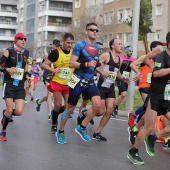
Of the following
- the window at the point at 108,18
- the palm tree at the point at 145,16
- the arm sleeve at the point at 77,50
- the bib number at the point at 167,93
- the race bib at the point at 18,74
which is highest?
the window at the point at 108,18

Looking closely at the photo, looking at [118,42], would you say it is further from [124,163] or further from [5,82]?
[124,163]

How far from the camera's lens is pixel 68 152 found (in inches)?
322

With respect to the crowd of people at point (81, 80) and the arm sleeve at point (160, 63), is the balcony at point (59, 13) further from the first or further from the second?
the arm sleeve at point (160, 63)

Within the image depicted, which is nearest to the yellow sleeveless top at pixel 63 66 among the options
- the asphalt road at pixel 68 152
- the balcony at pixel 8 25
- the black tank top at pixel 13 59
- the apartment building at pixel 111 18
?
the black tank top at pixel 13 59

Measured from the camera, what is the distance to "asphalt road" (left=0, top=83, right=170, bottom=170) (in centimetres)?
710

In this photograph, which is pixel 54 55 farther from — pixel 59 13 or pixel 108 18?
pixel 59 13

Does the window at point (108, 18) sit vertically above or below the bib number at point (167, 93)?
above

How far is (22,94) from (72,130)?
2.10 metres

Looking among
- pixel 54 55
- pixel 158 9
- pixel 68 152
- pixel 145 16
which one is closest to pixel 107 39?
pixel 158 9

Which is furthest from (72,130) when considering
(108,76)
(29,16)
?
(29,16)

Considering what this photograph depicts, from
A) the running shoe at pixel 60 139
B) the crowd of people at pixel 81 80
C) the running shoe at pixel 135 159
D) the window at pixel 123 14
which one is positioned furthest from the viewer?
the window at pixel 123 14

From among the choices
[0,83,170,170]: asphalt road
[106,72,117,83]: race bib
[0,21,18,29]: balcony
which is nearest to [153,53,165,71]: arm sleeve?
[0,83,170,170]: asphalt road

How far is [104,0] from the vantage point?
6481 cm

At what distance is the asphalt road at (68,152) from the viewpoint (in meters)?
7.10
